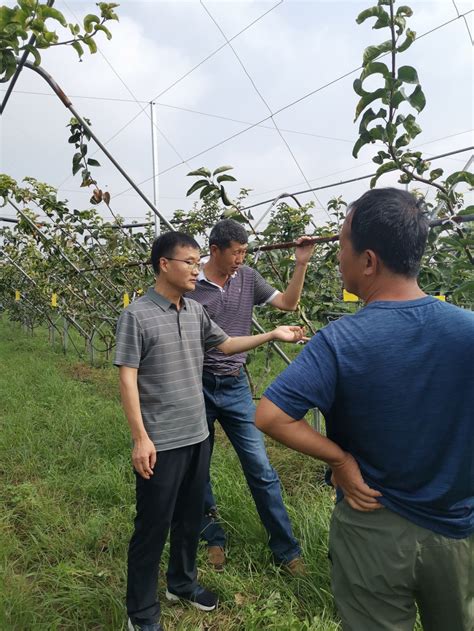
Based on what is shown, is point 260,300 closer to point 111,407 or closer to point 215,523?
point 215,523

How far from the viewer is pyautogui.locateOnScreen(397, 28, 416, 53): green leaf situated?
4.39 ft

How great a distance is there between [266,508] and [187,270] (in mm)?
1063

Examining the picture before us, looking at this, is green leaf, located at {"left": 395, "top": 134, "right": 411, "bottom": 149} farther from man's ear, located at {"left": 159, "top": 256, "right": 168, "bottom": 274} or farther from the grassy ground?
the grassy ground

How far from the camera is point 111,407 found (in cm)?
452

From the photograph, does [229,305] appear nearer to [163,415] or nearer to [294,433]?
[163,415]

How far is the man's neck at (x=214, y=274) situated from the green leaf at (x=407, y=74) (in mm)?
1011

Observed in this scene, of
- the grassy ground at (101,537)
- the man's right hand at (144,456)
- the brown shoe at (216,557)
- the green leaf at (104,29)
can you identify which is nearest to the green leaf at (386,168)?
the green leaf at (104,29)

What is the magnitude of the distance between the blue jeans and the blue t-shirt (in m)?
1.09

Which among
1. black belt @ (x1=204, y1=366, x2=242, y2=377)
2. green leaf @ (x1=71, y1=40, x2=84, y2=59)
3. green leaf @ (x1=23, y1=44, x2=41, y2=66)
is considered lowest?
black belt @ (x1=204, y1=366, x2=242, y2=377)

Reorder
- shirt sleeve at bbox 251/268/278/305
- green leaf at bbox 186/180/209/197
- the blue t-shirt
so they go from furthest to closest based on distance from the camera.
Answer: shirt sleeve at bbox 251/268/278/305
green leaf at bbox 186/180/209/197
the blue t-shirt

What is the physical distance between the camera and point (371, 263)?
35.4 inches

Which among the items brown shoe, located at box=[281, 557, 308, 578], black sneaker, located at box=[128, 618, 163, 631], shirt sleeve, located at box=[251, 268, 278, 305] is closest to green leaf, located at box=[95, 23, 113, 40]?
shirt sleeve, located at box=[251, 268, 278, 305]

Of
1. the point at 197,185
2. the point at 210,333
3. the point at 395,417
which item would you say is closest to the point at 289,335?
the point at 210,333

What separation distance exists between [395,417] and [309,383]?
177 millimetres
